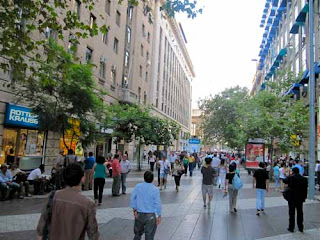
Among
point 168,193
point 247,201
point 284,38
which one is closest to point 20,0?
point 168,193

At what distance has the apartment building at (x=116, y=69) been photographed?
17.1m

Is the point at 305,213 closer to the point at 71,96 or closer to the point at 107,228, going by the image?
the point at 107,228

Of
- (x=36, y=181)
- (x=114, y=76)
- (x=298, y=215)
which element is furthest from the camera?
(x=114, y=76)

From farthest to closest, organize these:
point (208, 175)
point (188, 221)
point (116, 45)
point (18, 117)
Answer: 1. point (116, 45)
2. point (18, 117)
3. point (208, 175)
4. point (188, 221)

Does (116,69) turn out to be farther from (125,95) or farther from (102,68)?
(102,68)

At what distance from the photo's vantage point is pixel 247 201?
1243 cm

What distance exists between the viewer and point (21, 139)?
17875 mm

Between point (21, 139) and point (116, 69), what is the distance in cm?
1470

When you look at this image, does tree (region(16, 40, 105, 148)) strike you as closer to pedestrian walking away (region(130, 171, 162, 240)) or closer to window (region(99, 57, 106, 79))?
pedestrian walking away (region(130, 171, 162, 240))

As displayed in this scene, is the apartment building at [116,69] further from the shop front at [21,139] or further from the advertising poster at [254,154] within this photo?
the advertising poster at [254,154]

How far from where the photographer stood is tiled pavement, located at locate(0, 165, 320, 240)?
7.16 metres

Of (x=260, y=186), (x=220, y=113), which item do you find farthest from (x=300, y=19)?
(x=260, y=186)

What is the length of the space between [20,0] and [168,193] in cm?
935

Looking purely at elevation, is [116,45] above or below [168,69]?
below
